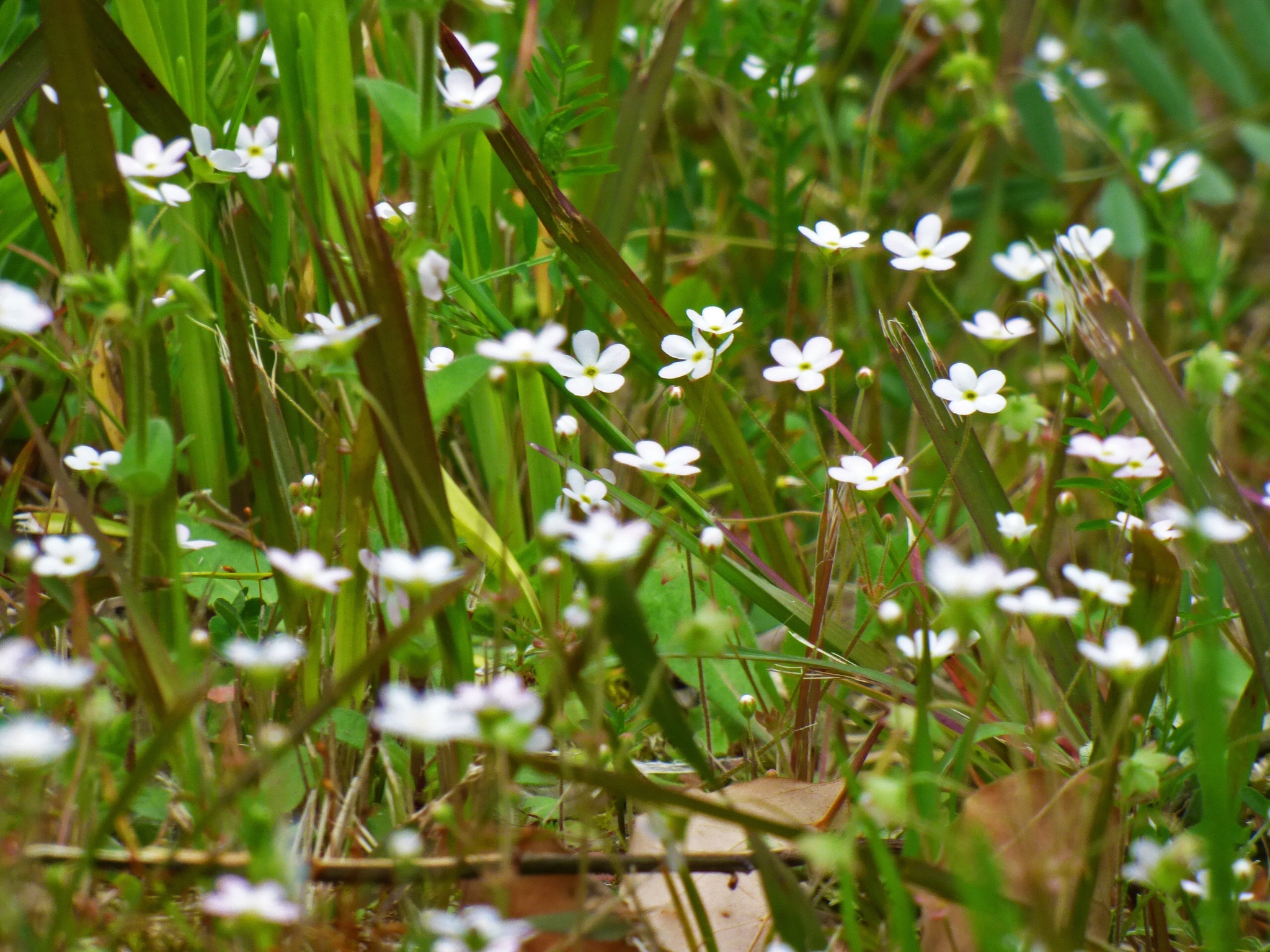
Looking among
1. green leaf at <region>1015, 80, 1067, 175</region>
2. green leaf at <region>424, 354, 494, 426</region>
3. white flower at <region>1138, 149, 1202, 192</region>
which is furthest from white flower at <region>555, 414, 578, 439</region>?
green leaf at <region>1015, 80, 1067, 175</region>

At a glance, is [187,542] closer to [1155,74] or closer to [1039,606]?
[1039,606]

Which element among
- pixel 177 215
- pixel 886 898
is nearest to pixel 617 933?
pixel 886 898

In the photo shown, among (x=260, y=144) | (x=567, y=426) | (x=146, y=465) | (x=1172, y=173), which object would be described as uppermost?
(x=1172, y=173)

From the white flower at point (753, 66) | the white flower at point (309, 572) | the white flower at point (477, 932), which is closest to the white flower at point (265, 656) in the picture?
the white flower at point (309, 572)

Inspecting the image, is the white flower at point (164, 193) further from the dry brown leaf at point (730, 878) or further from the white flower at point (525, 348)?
the dry brown leaf at point (730, 878)

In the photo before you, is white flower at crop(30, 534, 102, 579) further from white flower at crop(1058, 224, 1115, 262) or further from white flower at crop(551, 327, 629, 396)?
white flower at crop(1058, 224, 1115, 262)

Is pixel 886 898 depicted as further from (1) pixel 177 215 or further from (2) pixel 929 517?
(1) pixel 177 215

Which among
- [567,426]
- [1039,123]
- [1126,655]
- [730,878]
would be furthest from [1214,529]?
[1039,123]
